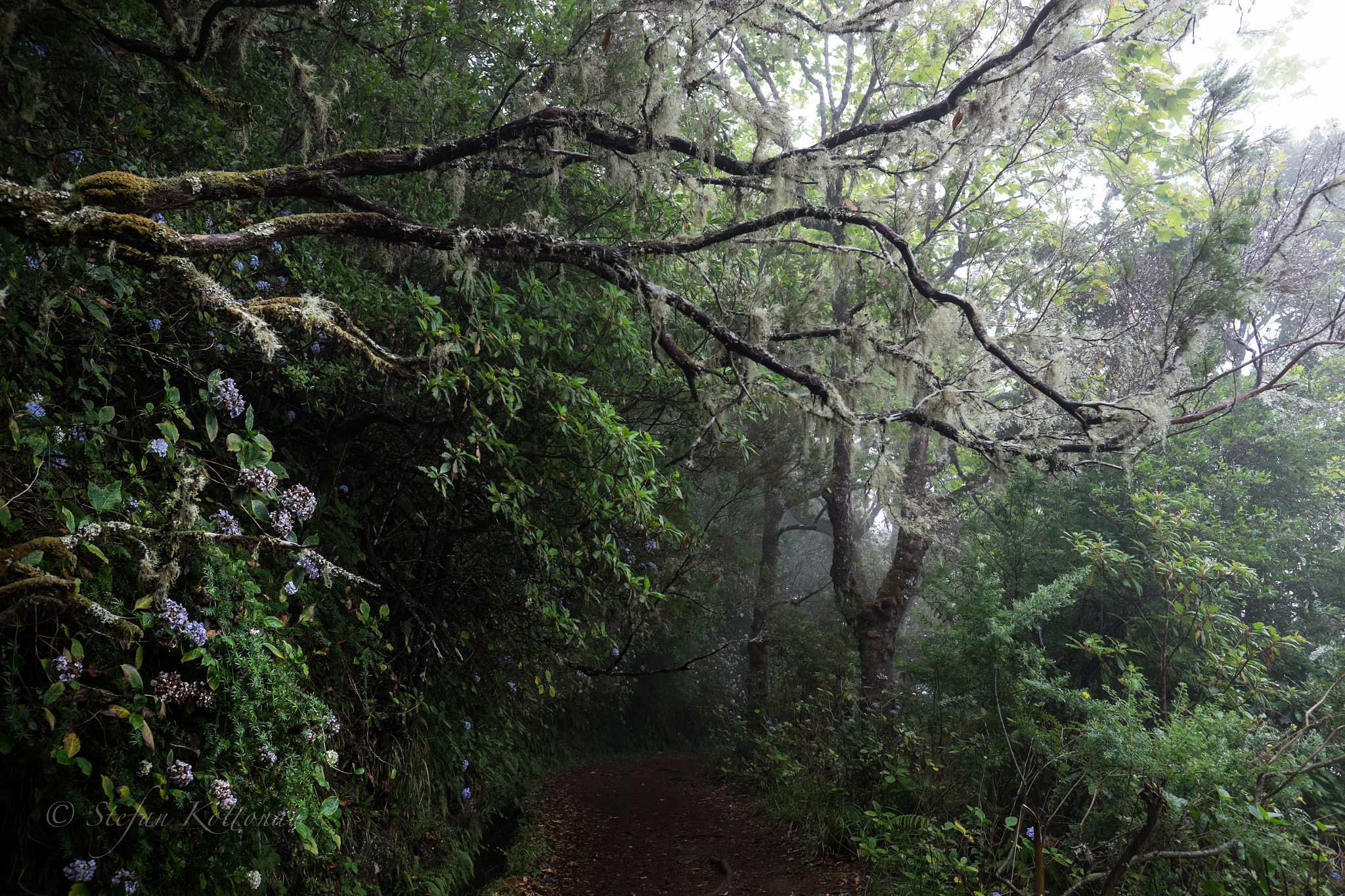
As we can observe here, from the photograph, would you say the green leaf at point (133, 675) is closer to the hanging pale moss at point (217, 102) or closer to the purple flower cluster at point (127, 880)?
the purple flower cluster at point (127, 880)

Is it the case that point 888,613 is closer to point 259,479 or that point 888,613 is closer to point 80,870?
point 259,479

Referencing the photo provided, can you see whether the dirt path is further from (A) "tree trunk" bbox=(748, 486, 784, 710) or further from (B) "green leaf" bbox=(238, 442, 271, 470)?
(B) "green leaf" bbox=(238, 442, 271, 470)

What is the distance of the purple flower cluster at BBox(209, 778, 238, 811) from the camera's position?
2121mm

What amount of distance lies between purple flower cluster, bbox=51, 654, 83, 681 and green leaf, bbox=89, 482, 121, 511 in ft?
1.59

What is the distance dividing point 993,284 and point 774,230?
5509mm

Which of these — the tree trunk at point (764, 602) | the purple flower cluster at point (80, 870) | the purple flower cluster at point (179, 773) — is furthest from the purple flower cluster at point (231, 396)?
the tree trunk at point (764, 602)

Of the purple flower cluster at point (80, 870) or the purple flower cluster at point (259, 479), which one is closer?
the purple flower cluster at point (80, 870)

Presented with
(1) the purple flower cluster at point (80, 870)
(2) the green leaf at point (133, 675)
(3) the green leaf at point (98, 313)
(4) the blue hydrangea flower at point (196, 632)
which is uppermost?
(3) the green leaf at point (98, 313)

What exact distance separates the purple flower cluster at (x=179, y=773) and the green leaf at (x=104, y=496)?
879 millimetres

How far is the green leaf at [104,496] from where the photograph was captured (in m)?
2.13

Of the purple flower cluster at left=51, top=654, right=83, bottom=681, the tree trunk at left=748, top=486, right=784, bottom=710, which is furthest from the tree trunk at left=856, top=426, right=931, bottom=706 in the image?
the purple flower cluster at left=51, top=654, right=83, bottom=681

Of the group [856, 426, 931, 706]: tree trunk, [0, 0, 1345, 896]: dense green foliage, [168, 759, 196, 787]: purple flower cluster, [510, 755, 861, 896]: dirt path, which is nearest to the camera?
[168, 759, 196, 787]: purple flower cluster

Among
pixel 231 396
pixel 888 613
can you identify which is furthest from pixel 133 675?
pixel 888 613

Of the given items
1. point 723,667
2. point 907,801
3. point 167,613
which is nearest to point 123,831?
point 167,613
